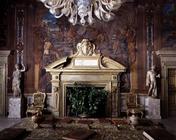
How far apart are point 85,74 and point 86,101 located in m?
1.10

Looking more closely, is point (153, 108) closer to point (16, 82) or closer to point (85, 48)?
point (85, 48)

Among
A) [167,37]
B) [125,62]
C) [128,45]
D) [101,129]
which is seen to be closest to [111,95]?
[125,62]

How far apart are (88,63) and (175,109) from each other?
380cm

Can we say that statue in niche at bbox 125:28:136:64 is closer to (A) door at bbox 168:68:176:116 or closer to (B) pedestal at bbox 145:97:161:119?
(A) door at bbox 168:68:176:116

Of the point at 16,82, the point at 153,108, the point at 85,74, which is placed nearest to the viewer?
the point at 153,108

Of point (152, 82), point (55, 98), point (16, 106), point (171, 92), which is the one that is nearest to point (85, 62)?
point (55, 98)

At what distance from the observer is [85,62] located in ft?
35.2

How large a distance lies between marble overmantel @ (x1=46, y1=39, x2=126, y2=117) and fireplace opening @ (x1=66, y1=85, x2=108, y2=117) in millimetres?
196

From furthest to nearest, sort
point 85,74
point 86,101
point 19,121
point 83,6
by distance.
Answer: point 85,74
point 86,101
point 19,121
point 83,6

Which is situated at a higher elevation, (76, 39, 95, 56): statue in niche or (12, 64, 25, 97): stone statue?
(76, 39, 95, 56): statue in niche

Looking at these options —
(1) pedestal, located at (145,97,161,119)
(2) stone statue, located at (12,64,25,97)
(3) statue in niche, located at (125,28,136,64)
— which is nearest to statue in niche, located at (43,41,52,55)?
(2) stone statue, located at (12,64,25,97)

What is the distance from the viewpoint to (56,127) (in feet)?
22.7

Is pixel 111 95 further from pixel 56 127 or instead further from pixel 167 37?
pixel 56 127

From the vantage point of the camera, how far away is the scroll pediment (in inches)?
417
